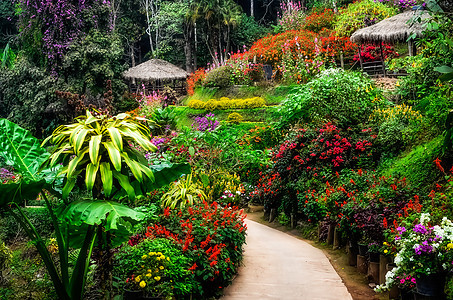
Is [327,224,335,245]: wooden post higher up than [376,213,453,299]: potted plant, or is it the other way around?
[376,213,453,299]: potted plant

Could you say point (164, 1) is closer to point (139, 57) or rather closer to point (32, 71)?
point (139, 57)

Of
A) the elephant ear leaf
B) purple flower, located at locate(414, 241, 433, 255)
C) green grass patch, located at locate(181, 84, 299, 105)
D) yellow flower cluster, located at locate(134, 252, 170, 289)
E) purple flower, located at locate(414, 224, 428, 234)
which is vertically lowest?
yellow flower cluster, located at locate(134, 252, 170, 289)

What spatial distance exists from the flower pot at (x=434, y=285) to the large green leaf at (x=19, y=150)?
4200 mm

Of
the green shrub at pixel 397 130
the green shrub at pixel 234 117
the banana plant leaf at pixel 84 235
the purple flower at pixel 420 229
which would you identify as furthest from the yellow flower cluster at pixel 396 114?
the green shrub at pixel 234 117

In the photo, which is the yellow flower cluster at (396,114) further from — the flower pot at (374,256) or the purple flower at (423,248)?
the purple flower at (423,248)

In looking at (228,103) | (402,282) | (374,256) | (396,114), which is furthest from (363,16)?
(402,282)

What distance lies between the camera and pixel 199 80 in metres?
22.5

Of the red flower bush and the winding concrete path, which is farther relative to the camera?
the winding concrete path

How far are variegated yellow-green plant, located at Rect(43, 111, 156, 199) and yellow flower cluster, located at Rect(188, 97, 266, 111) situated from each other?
13.0 m

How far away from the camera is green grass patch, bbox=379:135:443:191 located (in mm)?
6371

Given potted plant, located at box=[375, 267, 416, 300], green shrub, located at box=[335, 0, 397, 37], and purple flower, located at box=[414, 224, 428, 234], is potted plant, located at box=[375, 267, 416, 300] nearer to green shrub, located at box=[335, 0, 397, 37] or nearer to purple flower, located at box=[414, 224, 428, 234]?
purple flower, located at box=[414, 224, 428, 234]

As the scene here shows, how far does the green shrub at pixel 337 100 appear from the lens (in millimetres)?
9750

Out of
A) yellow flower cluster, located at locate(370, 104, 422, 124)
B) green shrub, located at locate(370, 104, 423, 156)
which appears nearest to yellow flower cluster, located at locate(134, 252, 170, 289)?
green shrub, located at locate(370, 104, 423, 156)

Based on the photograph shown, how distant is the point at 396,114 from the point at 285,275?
4.66m
